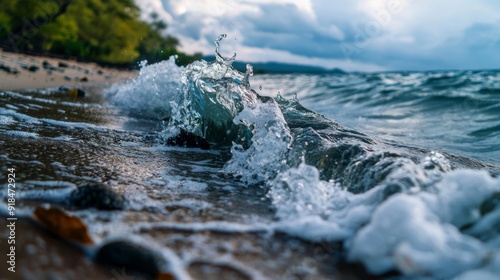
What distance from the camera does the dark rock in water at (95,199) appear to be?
184 centimetres

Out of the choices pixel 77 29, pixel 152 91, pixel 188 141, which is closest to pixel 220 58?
pixel 188 141

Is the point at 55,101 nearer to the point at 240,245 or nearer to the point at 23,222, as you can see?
the point at 23,222

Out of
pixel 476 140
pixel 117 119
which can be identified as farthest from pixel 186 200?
pixel 476 140

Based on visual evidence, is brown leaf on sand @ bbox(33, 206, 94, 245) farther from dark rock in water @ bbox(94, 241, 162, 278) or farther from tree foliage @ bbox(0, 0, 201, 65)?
tree foliage @ bbox(0, 0, 201, 65)

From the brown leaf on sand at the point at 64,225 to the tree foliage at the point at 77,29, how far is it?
1100 centimetres

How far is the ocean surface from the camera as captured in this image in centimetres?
147

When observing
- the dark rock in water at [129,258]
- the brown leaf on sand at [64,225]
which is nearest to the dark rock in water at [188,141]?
the brown leaf on sand at [64,225]

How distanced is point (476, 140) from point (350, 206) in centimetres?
426

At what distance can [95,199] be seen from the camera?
1.85 metres

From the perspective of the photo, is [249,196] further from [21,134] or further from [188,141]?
[21,134]

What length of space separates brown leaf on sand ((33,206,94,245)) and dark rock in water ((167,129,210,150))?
2.09 metres

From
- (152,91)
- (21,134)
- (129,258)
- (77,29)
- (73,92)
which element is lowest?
(129,258)

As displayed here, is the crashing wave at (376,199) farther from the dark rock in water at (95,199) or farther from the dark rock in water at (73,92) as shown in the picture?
the dark rock in water at (73,92)

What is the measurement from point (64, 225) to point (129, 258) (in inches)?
12.2
